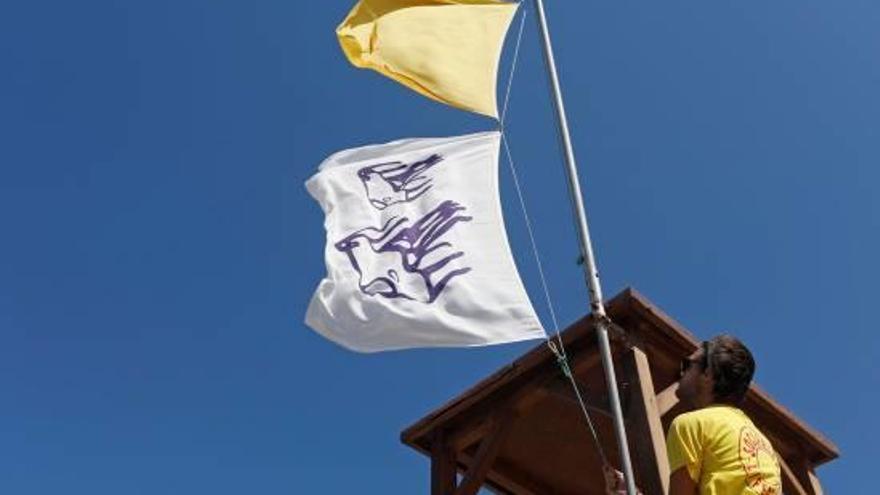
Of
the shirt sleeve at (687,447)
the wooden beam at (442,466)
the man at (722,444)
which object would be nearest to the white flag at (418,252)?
the man at (722,444)

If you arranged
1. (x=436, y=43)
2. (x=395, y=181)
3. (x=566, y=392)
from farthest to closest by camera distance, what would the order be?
1. (x=566, y=392)
2. (x=436, y=43)
3. (x=395, y=181)

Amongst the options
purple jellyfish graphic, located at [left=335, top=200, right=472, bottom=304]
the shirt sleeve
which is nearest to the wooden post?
purple jellyfish graphic, located at [left=335, top=200, right=472, bottom=304]

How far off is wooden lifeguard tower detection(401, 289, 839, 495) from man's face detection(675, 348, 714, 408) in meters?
1.52

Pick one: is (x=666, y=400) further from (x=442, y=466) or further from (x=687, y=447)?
(x=687, y=447)

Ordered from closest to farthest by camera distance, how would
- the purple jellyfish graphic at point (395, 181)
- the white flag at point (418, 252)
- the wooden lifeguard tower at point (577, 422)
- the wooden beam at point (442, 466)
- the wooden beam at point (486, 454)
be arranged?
the white flag at point (418, 252) < the purple jellyfish graphic at point (395, 181) < the wooden lifeguard tower at point (577, 422) < the wooden beam at point (486, 454) < the wooden beam at point (442, 466)

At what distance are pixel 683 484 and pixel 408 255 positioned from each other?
207 centimetres

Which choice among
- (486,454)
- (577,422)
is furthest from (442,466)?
(577,422)

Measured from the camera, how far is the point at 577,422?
21.8 ft

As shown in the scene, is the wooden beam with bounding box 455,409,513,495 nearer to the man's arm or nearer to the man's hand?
the man's hand

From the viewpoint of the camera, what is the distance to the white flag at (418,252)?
425 centimetres

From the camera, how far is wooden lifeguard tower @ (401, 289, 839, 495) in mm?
5234

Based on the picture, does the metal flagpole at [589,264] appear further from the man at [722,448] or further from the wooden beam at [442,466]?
the wooden beam at [442,466]

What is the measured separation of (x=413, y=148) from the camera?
5285mm

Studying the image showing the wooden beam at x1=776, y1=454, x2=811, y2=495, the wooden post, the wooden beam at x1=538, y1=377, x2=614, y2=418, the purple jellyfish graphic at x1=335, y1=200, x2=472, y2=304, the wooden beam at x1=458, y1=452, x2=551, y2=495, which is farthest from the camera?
the wooden beam at x1=458, y1=452, x2=551, y2=495
